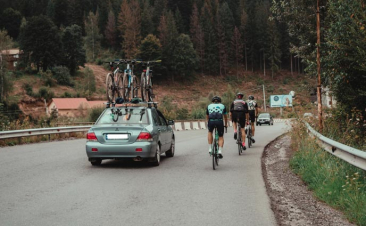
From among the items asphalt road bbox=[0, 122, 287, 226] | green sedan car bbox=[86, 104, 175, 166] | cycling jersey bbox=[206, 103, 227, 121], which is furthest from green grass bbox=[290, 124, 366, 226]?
green sedan car bbox=[86, 104, 175, 166]

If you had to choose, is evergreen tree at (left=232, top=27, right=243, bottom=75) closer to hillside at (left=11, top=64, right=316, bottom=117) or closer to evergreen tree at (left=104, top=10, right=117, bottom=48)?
hillside at (left=11, top=64, right=316, bottom=117)

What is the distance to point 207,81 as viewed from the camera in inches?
4119

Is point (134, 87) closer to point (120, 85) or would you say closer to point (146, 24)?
point (120, 85)

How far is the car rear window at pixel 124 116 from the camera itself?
1144 cm

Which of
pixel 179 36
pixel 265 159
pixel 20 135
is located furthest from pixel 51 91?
pixel 265 159

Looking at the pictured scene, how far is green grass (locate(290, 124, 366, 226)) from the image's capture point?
596 cm

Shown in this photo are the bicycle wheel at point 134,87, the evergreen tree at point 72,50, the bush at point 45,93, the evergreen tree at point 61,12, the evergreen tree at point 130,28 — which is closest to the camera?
the bicycle wheel at point 134,87

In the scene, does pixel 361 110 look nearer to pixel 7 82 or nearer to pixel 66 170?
pixel 66 170

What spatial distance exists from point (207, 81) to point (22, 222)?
9968cm

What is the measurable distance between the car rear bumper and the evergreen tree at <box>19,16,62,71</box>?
86406mm

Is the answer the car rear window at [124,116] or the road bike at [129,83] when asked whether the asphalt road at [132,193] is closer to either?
the car rear window at [124,116]

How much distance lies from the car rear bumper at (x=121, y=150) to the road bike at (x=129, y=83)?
4905 mm

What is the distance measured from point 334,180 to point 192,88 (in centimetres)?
9209

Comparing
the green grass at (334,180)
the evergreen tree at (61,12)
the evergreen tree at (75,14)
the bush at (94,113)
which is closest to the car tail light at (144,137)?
the green grass at (334,180)
